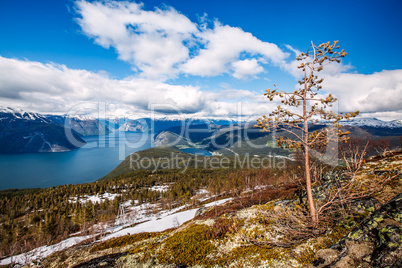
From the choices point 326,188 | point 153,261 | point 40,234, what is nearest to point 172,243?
point 153,261

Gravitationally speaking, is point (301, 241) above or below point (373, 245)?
below

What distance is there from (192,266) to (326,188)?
8761 mm

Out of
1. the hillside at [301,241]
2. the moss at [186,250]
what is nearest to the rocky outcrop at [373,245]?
the hillside at [301,241]

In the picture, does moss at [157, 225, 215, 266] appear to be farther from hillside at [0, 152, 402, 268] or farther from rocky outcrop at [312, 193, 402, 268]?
rocky outcrop at [312, 193, 402, 268]

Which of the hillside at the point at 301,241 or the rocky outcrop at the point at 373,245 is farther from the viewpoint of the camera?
the hillside at the point at 301,241

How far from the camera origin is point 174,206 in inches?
3718

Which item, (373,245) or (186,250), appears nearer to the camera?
(373,245)

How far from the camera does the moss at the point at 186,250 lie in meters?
7.80

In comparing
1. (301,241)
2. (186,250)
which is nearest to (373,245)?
(301,241)

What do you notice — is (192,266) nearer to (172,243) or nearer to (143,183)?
(172,243)

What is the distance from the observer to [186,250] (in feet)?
28.4

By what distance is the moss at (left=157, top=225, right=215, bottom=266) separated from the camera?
780cm

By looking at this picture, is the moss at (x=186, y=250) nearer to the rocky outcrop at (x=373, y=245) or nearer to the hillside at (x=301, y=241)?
the hillside at (x=301, y=241)

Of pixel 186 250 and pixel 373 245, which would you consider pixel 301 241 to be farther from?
pixel 186 250
